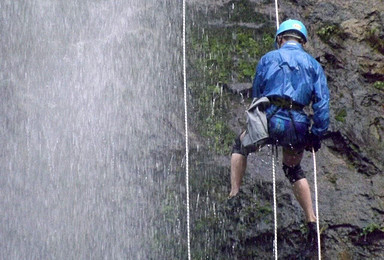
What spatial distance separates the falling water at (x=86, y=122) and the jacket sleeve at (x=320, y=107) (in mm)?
2885

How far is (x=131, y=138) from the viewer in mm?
9305

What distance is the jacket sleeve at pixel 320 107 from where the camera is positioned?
20.7 ft

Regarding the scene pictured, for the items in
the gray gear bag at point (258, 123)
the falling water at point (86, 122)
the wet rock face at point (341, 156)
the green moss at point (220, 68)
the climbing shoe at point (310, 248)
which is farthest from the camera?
the green moss at point (220, 68)

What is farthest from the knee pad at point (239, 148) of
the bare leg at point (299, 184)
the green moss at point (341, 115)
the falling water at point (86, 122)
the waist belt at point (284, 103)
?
the green moss at point (341, 115)

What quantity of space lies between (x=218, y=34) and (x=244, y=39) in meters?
0.38

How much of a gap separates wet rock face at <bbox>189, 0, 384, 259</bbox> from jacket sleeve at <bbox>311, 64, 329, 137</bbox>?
2017 millimetres

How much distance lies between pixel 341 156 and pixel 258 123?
269 centimetres

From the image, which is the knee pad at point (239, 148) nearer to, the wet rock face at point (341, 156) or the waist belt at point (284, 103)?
the waist belt at point (284, 103)

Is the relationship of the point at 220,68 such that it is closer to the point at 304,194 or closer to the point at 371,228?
the point at 371,228

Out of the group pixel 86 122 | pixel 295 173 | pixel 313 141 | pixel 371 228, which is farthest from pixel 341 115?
pixel 86 122

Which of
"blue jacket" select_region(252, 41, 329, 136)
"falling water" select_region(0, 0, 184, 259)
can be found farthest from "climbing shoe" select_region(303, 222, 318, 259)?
"blue jacket" select_region(252, 41, 329, 136)

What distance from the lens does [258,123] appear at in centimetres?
632

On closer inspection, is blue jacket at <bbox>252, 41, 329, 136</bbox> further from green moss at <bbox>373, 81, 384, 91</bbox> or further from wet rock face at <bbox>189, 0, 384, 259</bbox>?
green moss at <bbox>373, 81, 384, 91</bbox>

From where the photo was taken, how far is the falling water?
8.75m
